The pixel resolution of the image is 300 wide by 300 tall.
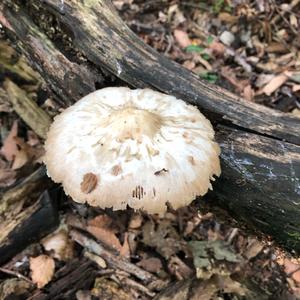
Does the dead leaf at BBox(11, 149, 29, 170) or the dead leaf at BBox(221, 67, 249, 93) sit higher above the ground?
the dead leaf at BBox(11, 149, 29, 170)

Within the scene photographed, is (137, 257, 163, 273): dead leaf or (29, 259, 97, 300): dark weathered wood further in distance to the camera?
(137, 257, 163, 273): dead leaf

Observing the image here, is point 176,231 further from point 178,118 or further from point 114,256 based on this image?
point 178,118

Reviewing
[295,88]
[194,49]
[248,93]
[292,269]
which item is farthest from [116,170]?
[194,49]

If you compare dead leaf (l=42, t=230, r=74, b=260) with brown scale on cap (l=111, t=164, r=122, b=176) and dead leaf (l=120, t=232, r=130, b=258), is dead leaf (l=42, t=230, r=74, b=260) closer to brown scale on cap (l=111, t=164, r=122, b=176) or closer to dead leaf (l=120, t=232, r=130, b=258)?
dead leaf (l=120, t=232, r=130, b=258)

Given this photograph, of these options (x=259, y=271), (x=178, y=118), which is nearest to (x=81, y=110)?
(x=178, y=118)

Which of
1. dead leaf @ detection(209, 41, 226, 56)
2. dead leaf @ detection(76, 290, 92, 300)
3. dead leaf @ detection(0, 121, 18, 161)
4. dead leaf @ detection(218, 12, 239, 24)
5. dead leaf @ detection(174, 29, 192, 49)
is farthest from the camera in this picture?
dead leaf @ detection(218, 12, 239, 24)

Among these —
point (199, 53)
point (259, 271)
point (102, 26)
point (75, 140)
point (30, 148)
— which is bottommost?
point (259, 271)

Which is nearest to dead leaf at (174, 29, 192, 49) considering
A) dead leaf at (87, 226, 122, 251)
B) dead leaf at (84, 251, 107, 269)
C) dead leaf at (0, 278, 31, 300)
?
dead leaf at (87, 226, 122, 251)
